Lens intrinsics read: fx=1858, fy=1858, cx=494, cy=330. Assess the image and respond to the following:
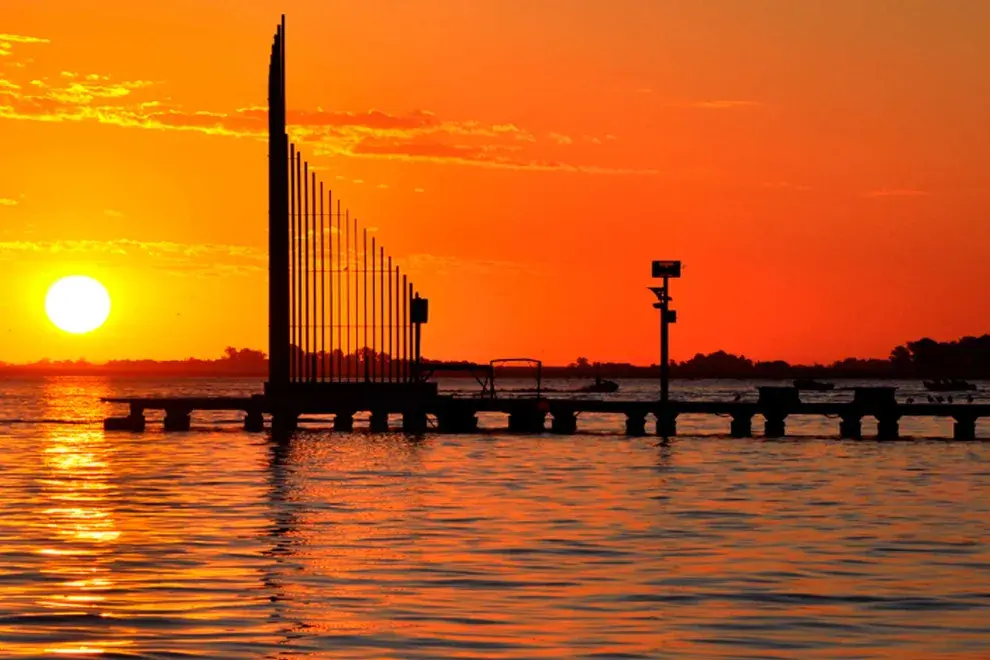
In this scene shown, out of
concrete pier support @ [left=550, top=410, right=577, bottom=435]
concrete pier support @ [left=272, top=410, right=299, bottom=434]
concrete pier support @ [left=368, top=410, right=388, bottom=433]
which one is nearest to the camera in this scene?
concrete pier support @ [left=272, top=410, right=299, bottom=434]

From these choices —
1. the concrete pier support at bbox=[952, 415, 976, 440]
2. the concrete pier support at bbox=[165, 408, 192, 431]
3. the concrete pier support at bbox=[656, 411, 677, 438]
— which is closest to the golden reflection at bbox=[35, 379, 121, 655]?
the concrete pier support at bbox=[165, 408, 192, 431]

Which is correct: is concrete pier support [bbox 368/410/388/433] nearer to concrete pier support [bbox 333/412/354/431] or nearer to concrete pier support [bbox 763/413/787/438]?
concrete pier support [bbox 333/412/354/431]

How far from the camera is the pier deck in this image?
7562 centimetres

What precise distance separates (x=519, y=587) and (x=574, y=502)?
631 inches

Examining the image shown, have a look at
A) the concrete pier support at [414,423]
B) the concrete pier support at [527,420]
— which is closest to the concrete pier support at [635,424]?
the concrete pier support at [527,420]

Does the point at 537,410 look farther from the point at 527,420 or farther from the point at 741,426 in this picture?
the point at 741,426

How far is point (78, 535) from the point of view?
3216 centimetres

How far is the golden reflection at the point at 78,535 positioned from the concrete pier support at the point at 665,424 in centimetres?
2611

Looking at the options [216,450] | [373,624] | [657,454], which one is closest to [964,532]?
[373,624]

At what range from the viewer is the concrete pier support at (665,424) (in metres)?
79.7

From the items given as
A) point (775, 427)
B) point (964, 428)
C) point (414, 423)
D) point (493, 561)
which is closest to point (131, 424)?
point (414, 423)

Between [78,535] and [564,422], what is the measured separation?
51635 millimetres

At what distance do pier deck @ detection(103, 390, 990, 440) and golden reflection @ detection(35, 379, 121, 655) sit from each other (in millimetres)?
14689

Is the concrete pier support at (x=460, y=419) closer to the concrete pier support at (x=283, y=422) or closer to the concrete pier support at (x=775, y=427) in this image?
the concrete pier support at (x=283, y=422)
